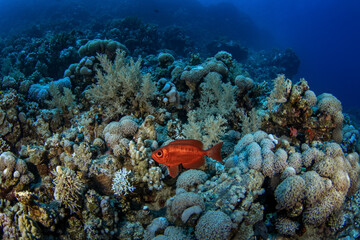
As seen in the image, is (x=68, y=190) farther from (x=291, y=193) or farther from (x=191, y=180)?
(x=291, y=193)

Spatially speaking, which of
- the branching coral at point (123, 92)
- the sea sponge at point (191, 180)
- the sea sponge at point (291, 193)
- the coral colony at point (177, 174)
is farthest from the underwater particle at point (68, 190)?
the sea sponge at point (291, 193)

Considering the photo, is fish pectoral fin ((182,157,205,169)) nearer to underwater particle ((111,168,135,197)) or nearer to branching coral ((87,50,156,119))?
underwater particle ((111,168,135,197))

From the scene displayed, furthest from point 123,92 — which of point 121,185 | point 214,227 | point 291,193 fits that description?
point 291,193

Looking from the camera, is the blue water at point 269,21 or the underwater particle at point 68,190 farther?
the blue water at point 269,21

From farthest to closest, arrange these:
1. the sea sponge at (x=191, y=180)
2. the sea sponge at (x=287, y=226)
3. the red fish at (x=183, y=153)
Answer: the sea sponge at (x=191, y=180) → the sea sponge at (x=287, y=226) → the red fish at (x=183, y=153)

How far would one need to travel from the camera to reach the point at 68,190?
279 centimetres

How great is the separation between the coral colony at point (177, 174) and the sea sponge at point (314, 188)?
0.01 metres

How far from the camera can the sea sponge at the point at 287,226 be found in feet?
8.61

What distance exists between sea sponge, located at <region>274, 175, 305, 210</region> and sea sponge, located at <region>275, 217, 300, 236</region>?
0.22 metres

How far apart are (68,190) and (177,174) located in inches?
66.5

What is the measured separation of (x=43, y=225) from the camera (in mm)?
2543

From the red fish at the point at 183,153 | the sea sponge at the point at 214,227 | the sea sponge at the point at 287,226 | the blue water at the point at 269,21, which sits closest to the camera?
the sea sponge at the point at 214,227

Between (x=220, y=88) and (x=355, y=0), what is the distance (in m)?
113

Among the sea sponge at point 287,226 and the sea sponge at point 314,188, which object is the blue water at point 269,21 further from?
the sea sponge at point 287,226
